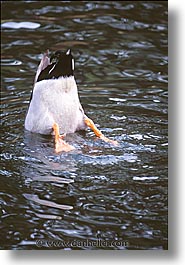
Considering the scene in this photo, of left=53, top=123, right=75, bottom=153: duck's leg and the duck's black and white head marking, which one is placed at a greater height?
the duck's black and white head marking

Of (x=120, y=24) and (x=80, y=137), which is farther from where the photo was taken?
(x=120, y=24)

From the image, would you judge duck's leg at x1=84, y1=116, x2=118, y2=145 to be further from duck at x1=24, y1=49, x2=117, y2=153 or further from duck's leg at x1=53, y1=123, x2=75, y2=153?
duck's leg at x1=53, y1=123, x2=75, y2=153

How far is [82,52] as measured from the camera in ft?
18.5

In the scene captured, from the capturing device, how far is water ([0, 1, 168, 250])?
3293 mm

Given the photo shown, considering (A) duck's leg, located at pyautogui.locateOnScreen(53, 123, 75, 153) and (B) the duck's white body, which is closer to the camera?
(A) duck's leg, located at pyautogui.locateOnScreen(53, 123, 75, 153)

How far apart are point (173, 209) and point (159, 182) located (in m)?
0.29

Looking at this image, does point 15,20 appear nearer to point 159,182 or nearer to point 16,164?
point 16,164

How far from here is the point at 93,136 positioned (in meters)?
4.37

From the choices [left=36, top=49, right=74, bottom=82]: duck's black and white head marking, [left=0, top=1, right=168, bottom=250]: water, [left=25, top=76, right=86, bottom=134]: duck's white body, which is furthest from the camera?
[left=25, top=76, right=86, bottom=134]: duck's white body

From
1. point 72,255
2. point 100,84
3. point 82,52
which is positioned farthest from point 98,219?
point 82,52

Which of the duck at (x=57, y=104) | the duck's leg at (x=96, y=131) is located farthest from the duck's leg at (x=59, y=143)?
the duck's leg at (x=96, y=131)

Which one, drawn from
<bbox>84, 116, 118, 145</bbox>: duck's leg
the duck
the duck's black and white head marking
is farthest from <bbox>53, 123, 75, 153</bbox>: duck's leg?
the duck's black and white head marking

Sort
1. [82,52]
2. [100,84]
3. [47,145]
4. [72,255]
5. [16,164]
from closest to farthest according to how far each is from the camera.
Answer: [72,255]
[16,164]
[47,145]
[100,84]
[82,52]

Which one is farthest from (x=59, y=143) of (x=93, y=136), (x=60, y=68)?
(x=60, y=68)
